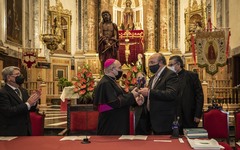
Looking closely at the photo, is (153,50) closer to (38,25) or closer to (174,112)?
(38,25)

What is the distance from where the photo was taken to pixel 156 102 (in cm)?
429

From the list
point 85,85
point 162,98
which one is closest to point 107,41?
point 85,85

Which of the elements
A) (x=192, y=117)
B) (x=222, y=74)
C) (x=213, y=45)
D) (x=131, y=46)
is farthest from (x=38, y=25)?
(x=192, y=117)

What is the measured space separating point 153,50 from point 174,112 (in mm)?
15604

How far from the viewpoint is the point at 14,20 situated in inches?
582

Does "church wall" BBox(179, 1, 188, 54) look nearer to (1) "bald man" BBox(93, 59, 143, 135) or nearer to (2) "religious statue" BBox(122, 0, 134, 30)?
(2) "religious statue" BBox(122, 0, 134, 30)

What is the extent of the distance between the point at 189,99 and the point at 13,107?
Result: 261cm

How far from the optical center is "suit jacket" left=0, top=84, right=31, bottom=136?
4.14 m

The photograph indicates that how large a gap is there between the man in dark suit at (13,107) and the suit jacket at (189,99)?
7.24 feet

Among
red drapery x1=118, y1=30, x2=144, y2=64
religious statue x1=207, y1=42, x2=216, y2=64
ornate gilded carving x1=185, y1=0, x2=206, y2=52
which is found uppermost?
ornate gilded carving x1=185, y1=0, x2=206, y2=52

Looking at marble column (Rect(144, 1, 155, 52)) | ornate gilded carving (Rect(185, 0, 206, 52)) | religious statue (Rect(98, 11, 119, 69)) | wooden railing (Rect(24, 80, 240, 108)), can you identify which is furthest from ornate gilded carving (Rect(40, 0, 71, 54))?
A: religious statue (Rect(98, 11, 119, 69))

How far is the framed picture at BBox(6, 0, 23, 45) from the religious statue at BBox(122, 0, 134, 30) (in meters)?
7.06

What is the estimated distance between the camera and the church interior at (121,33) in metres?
15.2

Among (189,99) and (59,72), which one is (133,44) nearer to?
(59,72)
